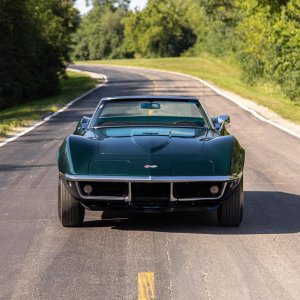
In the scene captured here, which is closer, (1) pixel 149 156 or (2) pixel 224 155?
(1) pixel 149 156

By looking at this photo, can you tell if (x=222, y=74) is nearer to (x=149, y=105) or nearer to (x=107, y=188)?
(x=149, y=105)

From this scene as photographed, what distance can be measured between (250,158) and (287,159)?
2.20 feet

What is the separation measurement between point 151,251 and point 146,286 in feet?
3.32

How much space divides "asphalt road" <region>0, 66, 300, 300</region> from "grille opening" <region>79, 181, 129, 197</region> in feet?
1.38

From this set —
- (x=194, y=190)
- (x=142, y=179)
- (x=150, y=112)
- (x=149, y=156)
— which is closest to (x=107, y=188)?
(x=142, y=179)

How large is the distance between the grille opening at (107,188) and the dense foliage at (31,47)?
30.0 meters

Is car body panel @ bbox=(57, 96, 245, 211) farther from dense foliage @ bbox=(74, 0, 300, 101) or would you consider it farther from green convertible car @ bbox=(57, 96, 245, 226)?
dense foliage @ bbox=(74, 0, 300, 101)

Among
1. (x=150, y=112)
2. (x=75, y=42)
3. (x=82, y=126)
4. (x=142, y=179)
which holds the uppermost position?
(x=150, y=112)

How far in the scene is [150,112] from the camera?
8.40 metres

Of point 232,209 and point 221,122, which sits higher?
point 221,122

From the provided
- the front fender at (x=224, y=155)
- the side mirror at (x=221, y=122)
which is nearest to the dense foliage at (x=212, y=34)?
the side mirror at (x=221, y=122)

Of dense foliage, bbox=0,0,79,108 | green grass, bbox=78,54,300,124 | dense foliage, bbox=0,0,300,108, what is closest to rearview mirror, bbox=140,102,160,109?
green grass, bbox=78,54,300,124

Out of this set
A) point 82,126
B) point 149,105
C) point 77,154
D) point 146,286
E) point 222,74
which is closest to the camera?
point 146,286

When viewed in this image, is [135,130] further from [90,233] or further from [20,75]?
[20,75]
